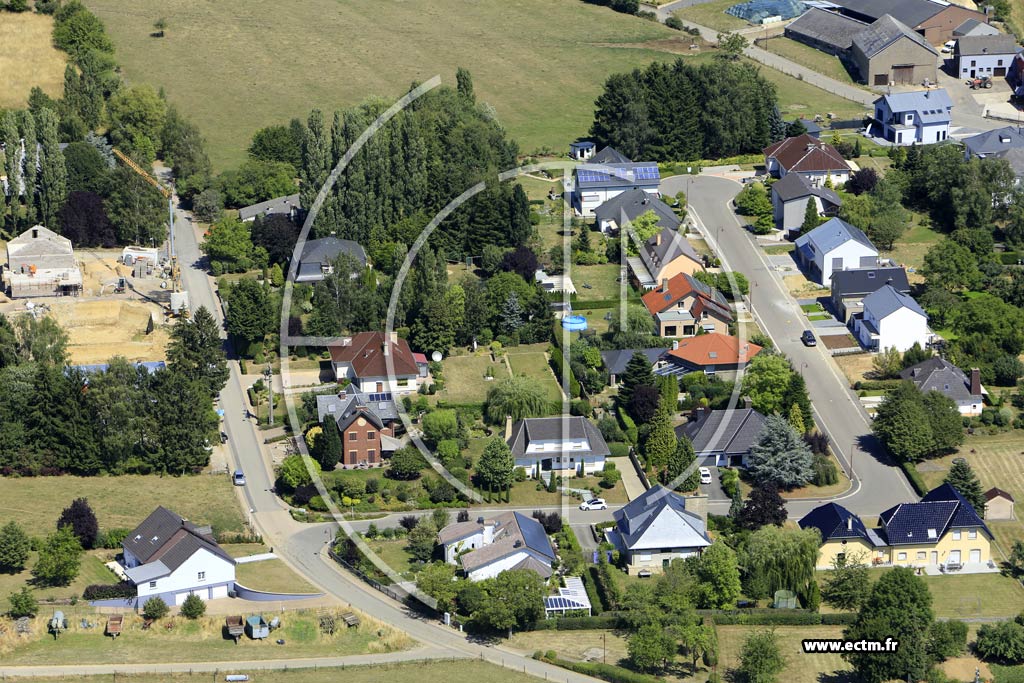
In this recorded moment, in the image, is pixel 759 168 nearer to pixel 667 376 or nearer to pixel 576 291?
pixel 576 291

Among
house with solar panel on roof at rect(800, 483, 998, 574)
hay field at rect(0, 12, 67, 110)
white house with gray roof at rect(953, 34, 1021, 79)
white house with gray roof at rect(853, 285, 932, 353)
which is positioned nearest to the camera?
house with solar panel on roof at rect(800, 483, 998, 574)

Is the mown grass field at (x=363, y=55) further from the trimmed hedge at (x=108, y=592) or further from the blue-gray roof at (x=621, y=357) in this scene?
the trimmed hedge at (x=108, y=592)

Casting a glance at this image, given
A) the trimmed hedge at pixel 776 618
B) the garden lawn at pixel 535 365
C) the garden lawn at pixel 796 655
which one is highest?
the garden lawn at pixel 535 365

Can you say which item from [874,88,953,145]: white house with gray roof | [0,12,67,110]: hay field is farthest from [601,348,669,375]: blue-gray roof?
[0,12,67,110]: hay field

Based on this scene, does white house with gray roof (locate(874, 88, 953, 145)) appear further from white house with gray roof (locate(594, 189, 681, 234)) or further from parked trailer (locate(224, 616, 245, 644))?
parked trailer (locate(224, 616, 245, 644))

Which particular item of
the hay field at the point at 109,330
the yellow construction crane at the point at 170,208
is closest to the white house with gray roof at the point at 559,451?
the hay field at the point at 109,330
